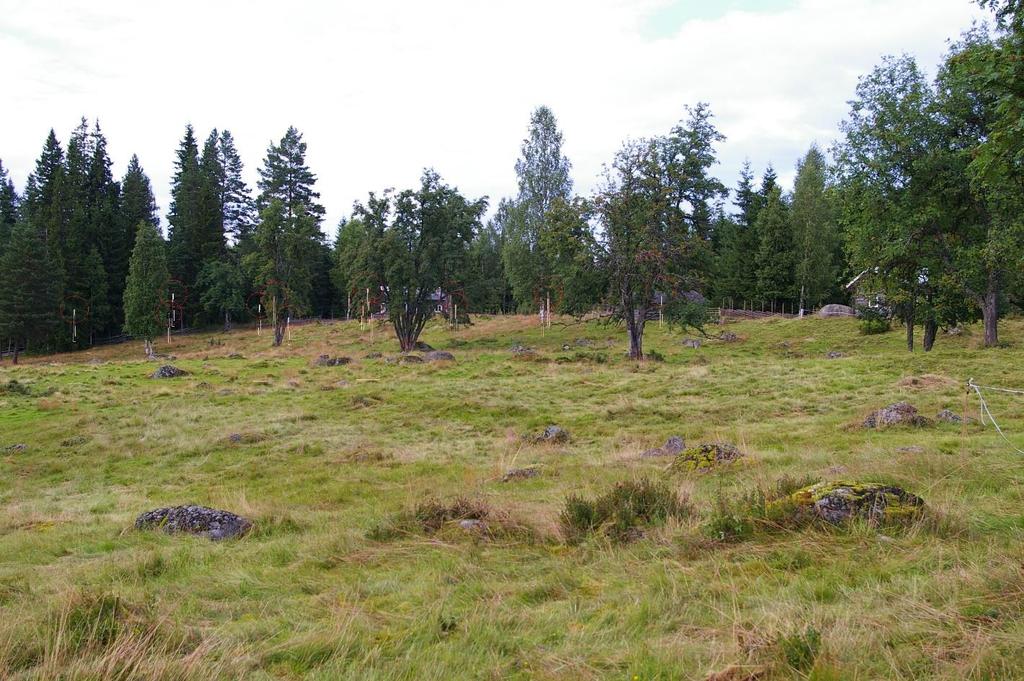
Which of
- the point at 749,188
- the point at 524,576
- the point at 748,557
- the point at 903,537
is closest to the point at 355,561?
the point at 524,576

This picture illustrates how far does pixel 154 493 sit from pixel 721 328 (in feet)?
145

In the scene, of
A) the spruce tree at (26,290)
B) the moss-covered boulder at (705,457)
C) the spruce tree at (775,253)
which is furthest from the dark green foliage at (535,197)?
the moss-covered boulder at (705,457)

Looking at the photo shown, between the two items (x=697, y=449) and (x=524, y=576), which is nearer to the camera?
(x=524, y=576)

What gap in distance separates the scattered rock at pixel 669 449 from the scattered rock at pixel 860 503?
6.47 meters

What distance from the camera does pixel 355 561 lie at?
715cm

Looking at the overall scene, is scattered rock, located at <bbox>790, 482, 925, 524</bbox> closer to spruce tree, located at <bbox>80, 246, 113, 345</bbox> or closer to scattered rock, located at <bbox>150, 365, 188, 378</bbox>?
scattered rock, located at <bbox>150, 365, 188, 378</bbox>

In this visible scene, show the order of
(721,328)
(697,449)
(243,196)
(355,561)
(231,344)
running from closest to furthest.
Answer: (355,561), (697,449), (721,328), (231,344), (243,196)

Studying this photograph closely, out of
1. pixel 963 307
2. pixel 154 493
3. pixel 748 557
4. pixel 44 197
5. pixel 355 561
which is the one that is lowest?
pixel 154 493

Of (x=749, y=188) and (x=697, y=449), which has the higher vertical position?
(x=749, y=188)

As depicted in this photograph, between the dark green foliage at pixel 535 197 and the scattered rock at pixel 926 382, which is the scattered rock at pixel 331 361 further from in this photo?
the scattered rock at pixel 926 382

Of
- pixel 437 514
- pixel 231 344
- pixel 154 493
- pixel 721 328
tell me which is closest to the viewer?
pixel 437 514

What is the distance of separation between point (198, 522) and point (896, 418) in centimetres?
1388

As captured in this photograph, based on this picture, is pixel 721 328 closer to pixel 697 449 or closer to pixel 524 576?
pixel 697 449

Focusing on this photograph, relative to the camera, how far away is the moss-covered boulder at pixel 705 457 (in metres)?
11.2
